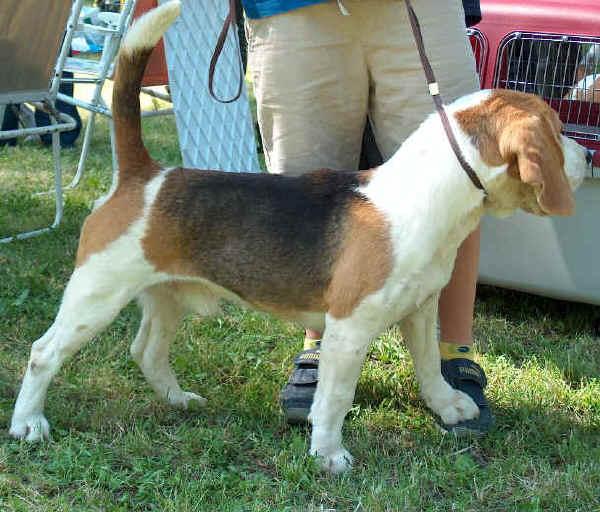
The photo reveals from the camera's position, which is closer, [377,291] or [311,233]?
[377,291]

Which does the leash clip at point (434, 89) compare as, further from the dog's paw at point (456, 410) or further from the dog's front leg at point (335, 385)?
the dog's paw at point (456, 410)

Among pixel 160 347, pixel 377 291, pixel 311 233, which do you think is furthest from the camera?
pixel 160 347

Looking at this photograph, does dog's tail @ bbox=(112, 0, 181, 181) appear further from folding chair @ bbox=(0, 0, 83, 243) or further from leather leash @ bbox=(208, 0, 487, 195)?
folding chair @ bbox=(0, 0, 83, 243)

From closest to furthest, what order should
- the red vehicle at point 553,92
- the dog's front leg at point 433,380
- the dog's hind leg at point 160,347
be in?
the dog's front leg at point 433,380
the dog's hind leg at point 160,347
the red vehicle at point 553,92

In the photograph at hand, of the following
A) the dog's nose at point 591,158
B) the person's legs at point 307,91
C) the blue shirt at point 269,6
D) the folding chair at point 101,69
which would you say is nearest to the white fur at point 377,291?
the person's legs at point 307,91

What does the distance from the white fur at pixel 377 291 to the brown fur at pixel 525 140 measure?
0.13 ft

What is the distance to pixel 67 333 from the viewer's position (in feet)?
9.33

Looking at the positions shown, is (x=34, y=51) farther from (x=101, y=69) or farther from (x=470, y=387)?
(x=470, y=387)

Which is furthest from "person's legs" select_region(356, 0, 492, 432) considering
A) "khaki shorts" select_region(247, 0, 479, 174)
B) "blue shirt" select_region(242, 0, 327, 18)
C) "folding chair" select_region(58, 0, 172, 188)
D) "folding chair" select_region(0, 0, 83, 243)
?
"folding chair" select_region(58, 0, 172, 188)

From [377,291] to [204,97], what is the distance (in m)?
3.14

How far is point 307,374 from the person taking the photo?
10.9ft

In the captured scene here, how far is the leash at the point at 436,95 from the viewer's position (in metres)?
2.58

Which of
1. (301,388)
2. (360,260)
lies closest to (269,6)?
(360,260)

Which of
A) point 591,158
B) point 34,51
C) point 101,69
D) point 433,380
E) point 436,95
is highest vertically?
point 436,95
